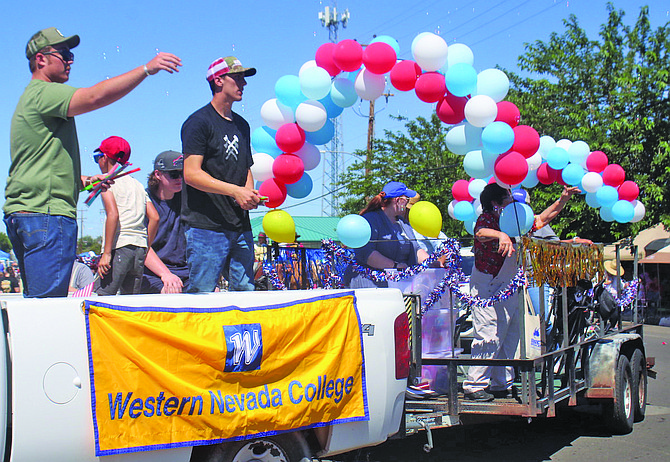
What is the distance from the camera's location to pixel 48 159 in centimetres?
381

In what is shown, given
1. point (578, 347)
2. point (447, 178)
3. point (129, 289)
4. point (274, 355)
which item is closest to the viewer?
point (274, 355)

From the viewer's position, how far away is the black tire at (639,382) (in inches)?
285

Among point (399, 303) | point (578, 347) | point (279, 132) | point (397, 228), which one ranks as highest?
point (279, 132)

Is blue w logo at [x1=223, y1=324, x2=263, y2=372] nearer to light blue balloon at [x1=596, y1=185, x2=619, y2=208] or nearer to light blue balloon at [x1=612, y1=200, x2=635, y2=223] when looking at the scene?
light blue balloon at [x1=596, y1=185, x2=619, y2=208]

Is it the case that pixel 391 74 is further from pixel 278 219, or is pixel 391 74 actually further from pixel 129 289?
pixel 129 289

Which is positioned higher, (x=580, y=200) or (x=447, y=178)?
(x=447, y=178)

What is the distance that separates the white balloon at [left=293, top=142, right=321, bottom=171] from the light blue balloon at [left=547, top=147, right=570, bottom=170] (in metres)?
2.64

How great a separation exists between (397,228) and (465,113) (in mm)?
1245

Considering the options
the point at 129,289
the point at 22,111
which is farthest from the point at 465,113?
the point at 22,111

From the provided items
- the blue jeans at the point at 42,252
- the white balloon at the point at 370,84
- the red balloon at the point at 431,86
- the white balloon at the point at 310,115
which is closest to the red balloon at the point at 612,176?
the red balloon at the point at 431,86

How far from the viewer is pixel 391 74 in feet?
22.7

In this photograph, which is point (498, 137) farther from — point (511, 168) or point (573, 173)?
point (573, 173)

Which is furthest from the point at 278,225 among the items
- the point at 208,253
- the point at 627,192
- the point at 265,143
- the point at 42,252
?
the point at 627,192

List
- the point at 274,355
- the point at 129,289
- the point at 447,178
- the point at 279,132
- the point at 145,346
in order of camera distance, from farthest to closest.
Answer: the point at 447,178, the point at 279,132, the point at 129,289, the point at 274,355, the point at 145,346
